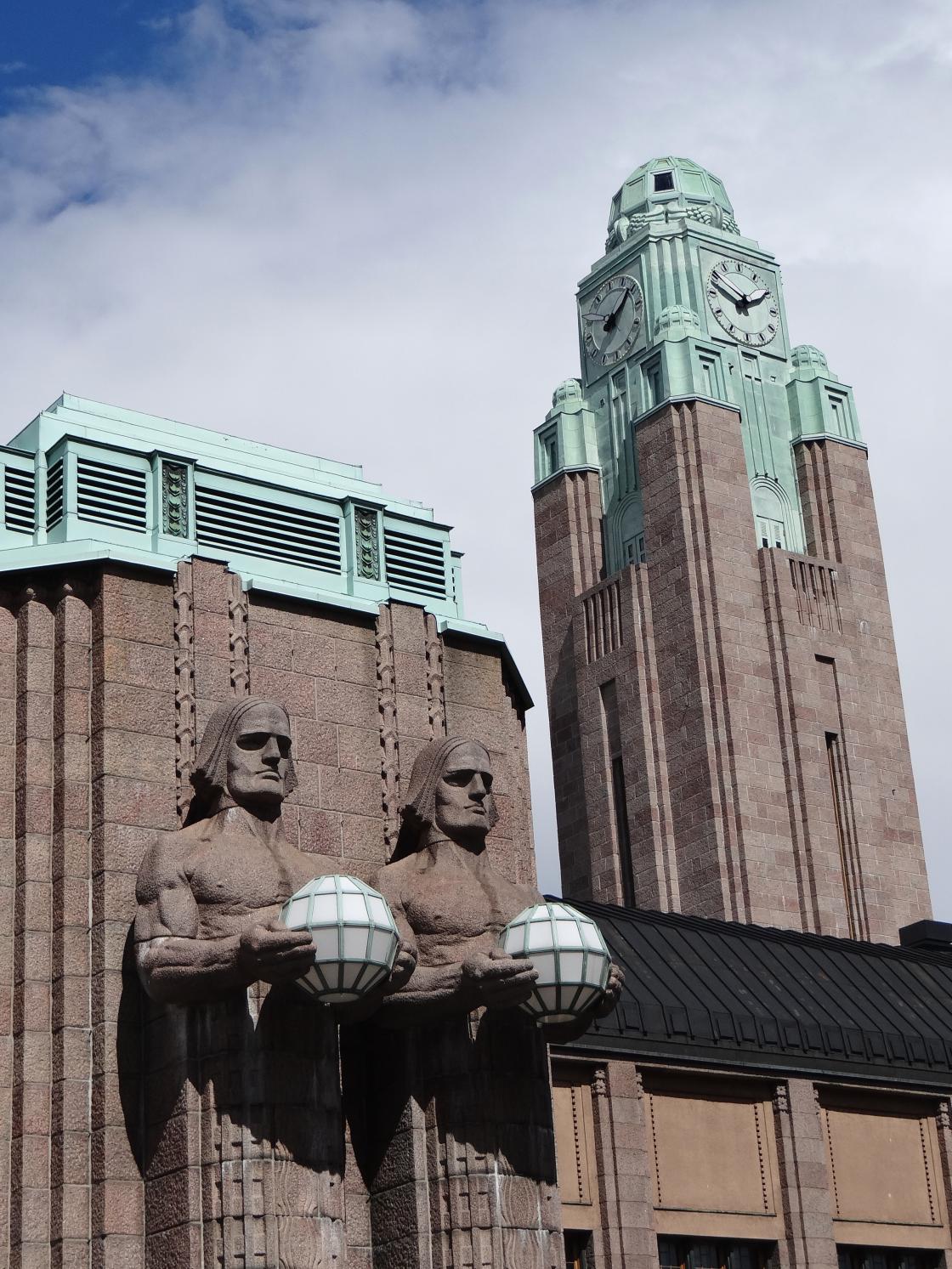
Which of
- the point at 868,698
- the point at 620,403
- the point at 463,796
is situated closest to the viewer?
the point at 463,796

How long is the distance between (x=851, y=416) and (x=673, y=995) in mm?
52741

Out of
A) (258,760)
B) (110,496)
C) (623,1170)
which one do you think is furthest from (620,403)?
(258,760)

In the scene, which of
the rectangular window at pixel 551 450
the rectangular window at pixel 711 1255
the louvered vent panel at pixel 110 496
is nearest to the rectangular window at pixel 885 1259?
the rectangular window at pixel 711 1255

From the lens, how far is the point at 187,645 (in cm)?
1814

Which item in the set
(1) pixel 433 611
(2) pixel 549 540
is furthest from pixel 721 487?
(1) pixel 433 611

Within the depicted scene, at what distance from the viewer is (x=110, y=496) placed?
61.6 feet

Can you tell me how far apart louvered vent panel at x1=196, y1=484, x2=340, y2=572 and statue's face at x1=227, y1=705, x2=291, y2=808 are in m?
2.48

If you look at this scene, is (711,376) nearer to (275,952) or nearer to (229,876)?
(229,876)

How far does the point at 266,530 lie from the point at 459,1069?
5069mm

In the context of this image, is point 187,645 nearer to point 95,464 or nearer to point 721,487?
point 95,464

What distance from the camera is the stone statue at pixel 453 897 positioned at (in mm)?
16828

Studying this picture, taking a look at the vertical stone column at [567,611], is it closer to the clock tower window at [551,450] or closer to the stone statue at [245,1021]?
the clock tower window at [551,450]

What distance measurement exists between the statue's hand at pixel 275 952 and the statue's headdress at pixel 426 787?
255cm

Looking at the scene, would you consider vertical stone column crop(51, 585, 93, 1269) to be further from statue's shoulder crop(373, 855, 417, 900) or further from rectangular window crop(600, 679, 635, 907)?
rectangular window crop(600, 679, 635, 907)
